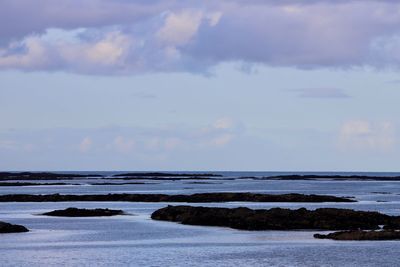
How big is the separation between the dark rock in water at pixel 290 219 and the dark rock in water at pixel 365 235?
5.18m

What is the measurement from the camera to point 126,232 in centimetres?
6194

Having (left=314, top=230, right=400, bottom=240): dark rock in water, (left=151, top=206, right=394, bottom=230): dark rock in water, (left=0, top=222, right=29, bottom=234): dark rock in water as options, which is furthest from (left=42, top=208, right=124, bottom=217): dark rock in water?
(left=314, top=230, right=400, bottom=240): dark rock in water

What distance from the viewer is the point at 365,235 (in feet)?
178

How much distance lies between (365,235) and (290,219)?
33.4 ft

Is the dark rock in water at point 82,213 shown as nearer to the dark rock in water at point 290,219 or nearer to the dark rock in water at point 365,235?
the dark rock in water at point 290,219

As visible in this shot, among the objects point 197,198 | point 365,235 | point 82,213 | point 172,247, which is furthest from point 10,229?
point 197,198

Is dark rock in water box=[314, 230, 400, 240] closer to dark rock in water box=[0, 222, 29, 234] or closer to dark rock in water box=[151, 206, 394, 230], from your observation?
dark rock in water box=[151, 206, 394, 230]

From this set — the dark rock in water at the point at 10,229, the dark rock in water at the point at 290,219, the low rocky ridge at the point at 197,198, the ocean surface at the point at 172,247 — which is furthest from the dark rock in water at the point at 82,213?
the low rocky ridge at the point at 197,198

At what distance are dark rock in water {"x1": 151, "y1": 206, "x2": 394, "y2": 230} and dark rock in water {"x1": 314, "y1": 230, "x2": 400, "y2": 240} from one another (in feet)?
17.0

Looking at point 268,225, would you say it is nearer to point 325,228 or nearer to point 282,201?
point 325,228

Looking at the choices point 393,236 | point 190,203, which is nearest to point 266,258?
point 393,236

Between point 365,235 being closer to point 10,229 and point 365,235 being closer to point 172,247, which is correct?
point 172,247

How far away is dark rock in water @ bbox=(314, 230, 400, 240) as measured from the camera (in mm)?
53938

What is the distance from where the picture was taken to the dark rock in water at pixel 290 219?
204 feet
